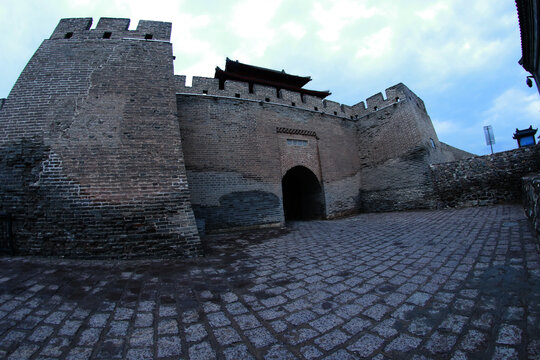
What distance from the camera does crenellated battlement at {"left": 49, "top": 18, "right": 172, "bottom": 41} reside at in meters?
5.59

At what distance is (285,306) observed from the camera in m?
2.02

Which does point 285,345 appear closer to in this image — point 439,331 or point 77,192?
point 439,331

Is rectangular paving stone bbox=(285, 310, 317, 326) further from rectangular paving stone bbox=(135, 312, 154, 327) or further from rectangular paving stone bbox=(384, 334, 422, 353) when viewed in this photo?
rectangular paving stone bbox=(135, 312, 154, 327)

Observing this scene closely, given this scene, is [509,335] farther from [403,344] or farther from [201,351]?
[201,351]

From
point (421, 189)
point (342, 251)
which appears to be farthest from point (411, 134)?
point (342, 251)

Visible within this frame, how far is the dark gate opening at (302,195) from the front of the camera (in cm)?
980

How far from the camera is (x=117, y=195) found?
13.0 ft

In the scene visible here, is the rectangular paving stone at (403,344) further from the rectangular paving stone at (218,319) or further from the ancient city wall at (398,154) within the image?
the ancient city wall at (398,154)

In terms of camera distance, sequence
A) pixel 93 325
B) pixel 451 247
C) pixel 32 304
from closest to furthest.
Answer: pixel 93 325, pixel 32 304, pixel 451 247

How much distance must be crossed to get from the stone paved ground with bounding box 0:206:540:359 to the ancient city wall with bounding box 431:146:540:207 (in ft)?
19.6

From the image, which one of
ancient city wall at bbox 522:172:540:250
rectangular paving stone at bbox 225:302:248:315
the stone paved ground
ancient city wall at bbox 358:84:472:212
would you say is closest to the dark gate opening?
ancient city wall at bbox 358:84:472:212

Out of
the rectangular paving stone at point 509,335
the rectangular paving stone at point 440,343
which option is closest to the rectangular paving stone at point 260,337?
the rectangular paving stone at point 440,343

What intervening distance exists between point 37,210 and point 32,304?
2624mm

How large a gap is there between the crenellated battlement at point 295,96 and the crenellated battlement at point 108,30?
6.14 ft
